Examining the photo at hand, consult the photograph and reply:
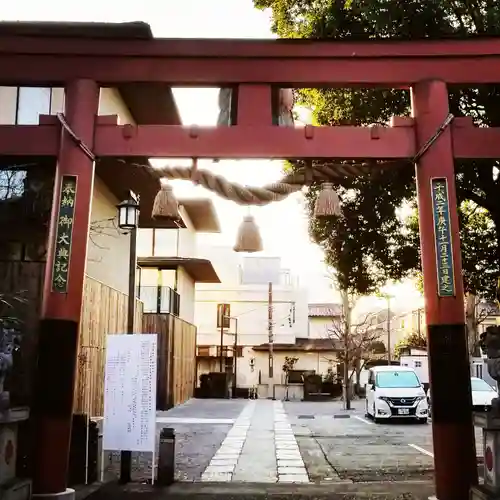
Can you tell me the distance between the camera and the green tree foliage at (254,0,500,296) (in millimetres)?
11047

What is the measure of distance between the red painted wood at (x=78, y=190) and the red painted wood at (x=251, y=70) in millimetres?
323

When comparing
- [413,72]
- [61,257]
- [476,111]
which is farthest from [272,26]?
[61,257]

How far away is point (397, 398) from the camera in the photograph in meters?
21.9

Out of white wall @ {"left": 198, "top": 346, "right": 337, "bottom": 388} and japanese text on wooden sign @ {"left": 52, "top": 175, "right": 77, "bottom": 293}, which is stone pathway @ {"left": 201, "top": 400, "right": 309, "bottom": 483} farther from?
white wall @ {"left": 198, "top": 346, "right": 337, "bottom": 388}

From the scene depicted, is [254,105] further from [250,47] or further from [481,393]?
[481,393]

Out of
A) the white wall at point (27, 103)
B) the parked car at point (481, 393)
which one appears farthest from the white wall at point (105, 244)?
the parked car at point (481, 393)

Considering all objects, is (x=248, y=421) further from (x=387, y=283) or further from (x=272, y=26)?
(x=272, y=26)

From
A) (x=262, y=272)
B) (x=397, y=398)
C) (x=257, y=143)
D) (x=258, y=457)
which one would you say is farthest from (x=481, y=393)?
(x=262, y=272)

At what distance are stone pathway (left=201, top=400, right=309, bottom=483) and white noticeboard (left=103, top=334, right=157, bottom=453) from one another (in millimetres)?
1481

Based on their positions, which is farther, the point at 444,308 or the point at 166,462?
the point at 166,462

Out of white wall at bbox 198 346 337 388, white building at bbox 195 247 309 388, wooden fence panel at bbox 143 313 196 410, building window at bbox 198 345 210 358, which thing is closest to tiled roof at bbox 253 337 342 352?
white building at bbox 195 247 309 388

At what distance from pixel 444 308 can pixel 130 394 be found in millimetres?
4937

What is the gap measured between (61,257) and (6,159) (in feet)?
6.45

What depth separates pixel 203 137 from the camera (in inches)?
335
